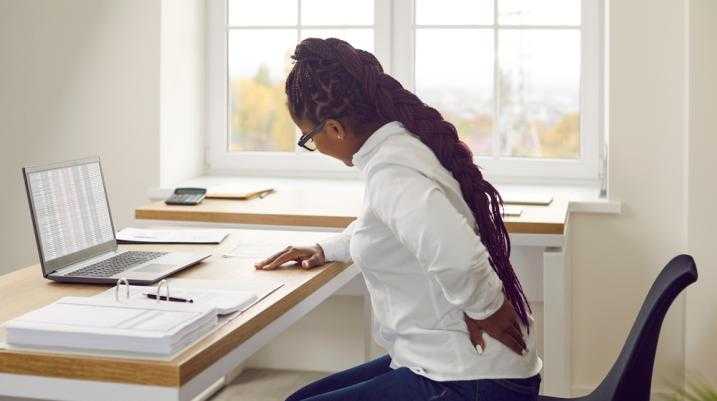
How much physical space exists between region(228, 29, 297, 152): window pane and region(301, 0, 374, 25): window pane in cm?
9

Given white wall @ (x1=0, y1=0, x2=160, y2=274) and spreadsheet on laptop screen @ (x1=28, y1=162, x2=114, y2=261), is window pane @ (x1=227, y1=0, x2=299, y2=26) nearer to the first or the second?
white wall @ (x1=0, y1=0, x2=160, y2=274)

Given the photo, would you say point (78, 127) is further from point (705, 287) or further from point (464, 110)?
point (705, 287)

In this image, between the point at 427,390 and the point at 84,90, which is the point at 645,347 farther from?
the point at 84,90

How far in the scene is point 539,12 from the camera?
150 inches

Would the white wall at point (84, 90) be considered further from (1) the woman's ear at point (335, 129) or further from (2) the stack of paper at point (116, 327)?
(2) the stack of paper at point (116, 327)

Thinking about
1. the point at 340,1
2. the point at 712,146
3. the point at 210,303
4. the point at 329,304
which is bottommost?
the point at 329,304

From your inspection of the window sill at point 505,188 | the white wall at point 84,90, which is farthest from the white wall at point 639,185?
the white wall at point 84,90

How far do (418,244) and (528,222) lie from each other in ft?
4.55

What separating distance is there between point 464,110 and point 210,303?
232 cm

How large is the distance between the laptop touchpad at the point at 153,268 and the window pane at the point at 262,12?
2032mm

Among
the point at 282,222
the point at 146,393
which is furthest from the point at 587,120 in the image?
the point at 146,393

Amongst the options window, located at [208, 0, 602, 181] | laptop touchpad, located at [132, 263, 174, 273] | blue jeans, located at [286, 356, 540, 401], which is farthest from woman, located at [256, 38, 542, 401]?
window, located at [208, 0, 602, 181]

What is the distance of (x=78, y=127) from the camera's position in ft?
12.7

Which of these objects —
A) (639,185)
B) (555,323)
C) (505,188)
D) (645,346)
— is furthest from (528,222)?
(645,346)
